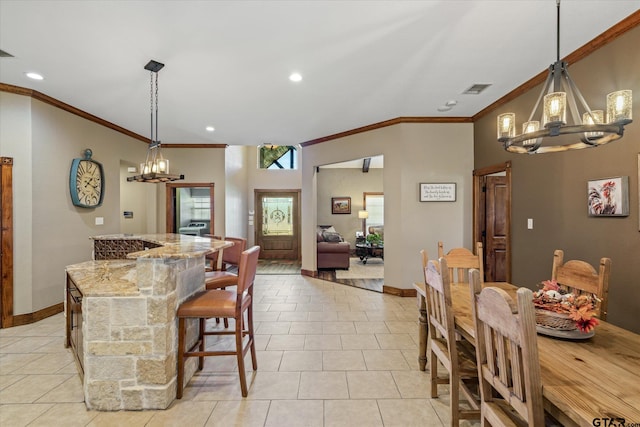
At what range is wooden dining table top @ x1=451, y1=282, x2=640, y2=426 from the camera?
0.98m

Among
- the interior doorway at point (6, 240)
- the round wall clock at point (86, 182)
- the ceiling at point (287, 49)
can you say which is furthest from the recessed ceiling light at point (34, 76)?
the round wall clock at point (86, 182)

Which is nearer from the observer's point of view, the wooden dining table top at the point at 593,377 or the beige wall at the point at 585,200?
the wooden dining table top at the point at 593,377

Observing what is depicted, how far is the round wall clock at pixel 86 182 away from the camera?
4.22 m

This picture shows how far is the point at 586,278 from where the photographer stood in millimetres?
1986

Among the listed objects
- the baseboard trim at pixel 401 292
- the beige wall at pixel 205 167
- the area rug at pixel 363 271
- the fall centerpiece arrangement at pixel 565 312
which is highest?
the beige wall at pixel 205 167

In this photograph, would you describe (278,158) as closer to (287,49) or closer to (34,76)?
(34,76)

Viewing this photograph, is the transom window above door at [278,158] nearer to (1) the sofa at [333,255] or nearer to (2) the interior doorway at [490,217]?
(1) the sofa at [333,255]

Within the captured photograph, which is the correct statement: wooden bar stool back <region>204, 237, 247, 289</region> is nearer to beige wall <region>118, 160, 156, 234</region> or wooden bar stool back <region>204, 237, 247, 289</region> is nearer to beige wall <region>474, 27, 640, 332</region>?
beige wall <region>474, 27, 640, 332</region>

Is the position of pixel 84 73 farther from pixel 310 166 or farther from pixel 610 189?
pixel 610 189

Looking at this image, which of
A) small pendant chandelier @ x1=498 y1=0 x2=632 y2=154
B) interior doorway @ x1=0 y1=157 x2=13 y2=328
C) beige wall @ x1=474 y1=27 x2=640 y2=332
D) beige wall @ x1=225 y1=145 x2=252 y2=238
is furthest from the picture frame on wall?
small pendant chandelier @ x1=498 y1=0 x2=632 y2=154

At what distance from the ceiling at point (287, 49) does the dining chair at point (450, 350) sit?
1.93 metres

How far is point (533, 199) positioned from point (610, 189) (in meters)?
0.96

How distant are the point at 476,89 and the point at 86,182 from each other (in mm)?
5502

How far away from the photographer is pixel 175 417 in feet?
6.63
